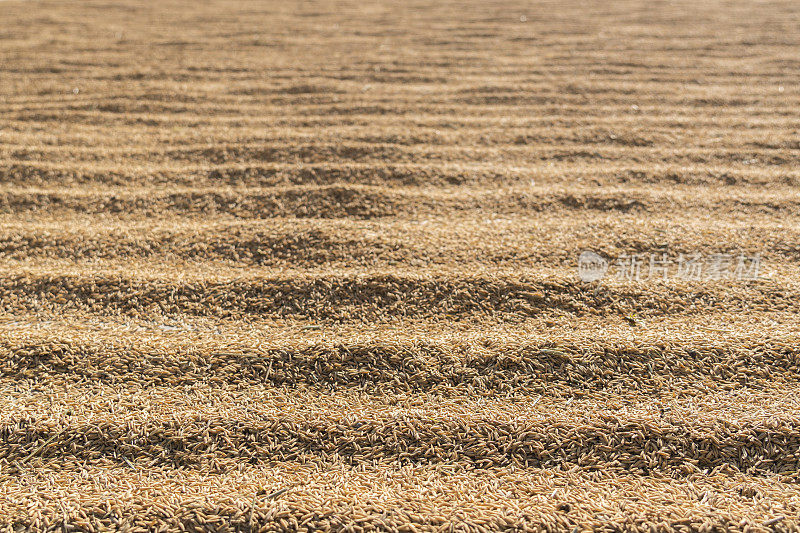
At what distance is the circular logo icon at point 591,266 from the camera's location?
2.15 metres

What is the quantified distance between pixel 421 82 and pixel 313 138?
3.97 feet

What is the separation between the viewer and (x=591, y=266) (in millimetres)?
2211

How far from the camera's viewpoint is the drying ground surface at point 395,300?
55.9 inches

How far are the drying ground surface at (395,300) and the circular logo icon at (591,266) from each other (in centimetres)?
5

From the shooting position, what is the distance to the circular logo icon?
2.15m

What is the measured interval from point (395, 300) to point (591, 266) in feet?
2.60

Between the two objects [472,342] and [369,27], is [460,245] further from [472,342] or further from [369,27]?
[369,27]

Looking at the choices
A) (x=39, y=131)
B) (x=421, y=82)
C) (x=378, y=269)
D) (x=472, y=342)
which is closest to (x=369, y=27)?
(x=421, y=82)

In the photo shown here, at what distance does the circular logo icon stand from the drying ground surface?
0.05 m

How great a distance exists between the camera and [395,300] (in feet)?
6.80

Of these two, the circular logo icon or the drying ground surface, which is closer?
the drying ground surface

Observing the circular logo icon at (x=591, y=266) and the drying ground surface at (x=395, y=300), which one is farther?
the circular logo icon at (x=591, y=266)

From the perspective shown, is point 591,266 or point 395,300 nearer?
point 395,300

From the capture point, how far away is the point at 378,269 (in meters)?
2.21
